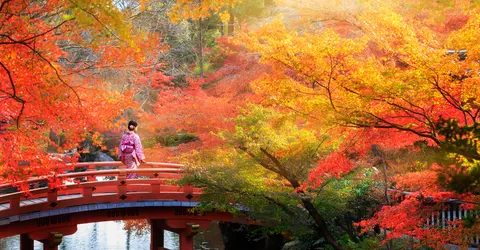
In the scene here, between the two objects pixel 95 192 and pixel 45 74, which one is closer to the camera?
pixel 45 74

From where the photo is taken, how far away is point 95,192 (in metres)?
12.6

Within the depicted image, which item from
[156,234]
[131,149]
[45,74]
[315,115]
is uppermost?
[45,74]

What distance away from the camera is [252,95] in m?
14.4

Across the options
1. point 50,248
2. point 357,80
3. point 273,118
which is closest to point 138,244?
point 50,248

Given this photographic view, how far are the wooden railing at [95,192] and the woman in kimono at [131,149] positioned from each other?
1.14 ft

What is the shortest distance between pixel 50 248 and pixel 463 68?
8.90m

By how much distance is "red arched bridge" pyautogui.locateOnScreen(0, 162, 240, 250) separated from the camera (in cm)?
1076

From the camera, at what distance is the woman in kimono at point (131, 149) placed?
39.3ft

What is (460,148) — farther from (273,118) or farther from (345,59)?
(273,118)

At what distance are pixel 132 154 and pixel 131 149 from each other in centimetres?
14

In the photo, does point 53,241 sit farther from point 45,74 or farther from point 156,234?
point 45,74

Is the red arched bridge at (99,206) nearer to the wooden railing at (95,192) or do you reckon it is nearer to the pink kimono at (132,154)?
the wooden railing at (95,192)

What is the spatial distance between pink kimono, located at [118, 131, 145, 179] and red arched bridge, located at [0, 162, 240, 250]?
0.33 metres

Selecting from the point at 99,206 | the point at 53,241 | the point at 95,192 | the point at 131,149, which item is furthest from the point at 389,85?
the point at 95,192
